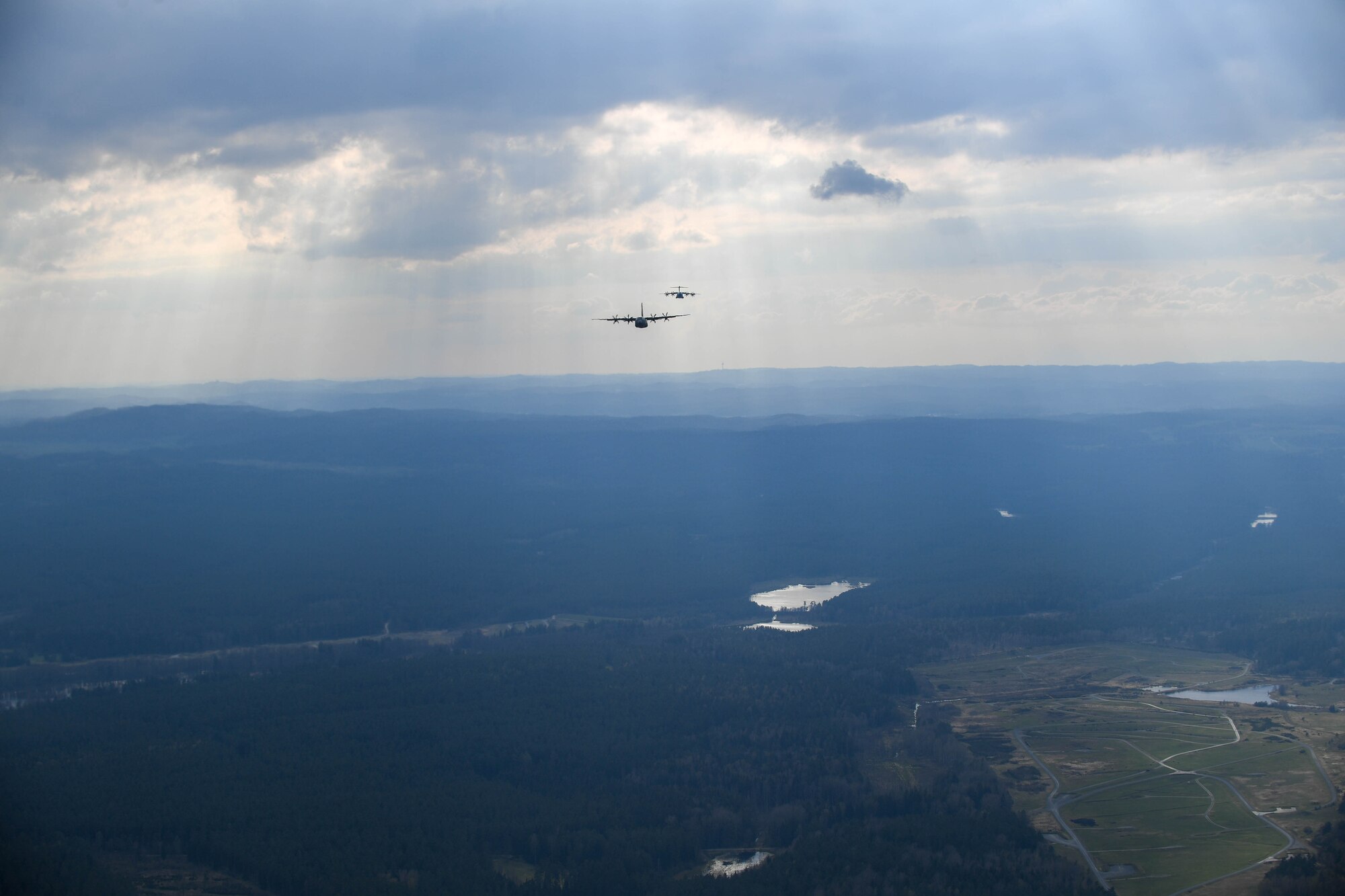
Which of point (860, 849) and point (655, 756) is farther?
point (655, 756)

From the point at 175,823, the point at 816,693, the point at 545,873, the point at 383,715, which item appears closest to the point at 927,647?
the point at 816,693

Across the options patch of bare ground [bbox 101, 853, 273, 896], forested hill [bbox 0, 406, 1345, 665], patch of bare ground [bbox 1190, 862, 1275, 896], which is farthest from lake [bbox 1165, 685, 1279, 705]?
patch of bare ground [bbox 101, 853, 273, 896]

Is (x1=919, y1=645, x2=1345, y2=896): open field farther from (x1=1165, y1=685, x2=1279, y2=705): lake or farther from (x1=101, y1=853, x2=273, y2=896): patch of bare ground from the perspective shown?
(x1=101, y1=853, x2=273, y2=896): patch of bare ground

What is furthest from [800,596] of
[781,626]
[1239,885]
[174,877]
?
[174,877]

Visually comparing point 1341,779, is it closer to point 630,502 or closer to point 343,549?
point 343,549

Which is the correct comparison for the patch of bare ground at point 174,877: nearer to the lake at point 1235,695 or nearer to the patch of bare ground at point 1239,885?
the patch of bare ground at point 1239,885

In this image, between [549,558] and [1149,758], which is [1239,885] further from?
[549,558]
